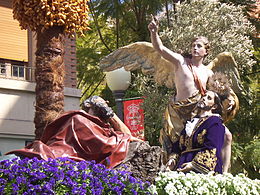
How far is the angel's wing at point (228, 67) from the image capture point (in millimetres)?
8195

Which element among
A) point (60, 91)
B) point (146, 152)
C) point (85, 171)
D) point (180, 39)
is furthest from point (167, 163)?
point (180, 39)

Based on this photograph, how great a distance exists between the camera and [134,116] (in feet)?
40.7

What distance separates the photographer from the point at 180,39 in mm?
14305

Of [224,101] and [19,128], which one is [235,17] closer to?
[19,128]

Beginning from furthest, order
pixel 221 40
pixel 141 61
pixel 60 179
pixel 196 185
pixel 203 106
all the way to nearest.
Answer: pixel 221 40 → pixel 141 61 → pixel 203 106 → pixel 196 185 → pixel 60 179

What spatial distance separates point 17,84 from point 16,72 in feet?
1.85

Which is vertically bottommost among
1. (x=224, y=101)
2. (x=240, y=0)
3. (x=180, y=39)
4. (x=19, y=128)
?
(x=19, y=128)

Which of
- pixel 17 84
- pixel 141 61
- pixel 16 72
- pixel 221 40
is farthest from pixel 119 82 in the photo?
pixel 16 72

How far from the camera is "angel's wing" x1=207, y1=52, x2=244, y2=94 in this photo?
26.9 feet

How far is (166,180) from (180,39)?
355 inches

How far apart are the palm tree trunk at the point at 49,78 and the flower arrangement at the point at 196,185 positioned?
3.49 meters

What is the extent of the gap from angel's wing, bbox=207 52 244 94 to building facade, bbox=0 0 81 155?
8902mm

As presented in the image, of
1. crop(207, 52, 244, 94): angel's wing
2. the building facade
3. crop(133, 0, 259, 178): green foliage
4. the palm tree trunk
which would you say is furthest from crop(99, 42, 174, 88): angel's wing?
the building facade

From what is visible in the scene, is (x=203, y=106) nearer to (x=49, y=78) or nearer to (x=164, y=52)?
(x=164, y=52)
